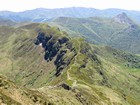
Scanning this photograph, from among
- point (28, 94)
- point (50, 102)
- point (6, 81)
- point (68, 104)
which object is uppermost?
point (6, 81)

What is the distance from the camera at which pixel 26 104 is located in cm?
13562

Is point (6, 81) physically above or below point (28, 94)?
above

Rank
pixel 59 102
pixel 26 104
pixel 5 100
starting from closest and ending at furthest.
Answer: pixel 5 100 < pixel 26 104 < pixel 59 102

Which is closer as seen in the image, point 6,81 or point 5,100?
point 5,100

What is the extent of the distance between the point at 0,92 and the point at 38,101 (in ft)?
84.1

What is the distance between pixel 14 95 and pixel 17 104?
1061cm

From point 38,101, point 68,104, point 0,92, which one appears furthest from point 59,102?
point 0,92

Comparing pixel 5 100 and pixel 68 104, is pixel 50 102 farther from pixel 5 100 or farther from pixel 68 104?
pixel 5 100

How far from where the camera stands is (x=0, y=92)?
12750cm

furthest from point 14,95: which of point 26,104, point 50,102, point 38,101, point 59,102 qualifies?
point 59,102

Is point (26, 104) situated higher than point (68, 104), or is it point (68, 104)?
point (26, 104)

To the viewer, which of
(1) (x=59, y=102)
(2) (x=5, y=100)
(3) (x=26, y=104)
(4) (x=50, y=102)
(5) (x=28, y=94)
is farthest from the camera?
(1) (x=59, y=102)

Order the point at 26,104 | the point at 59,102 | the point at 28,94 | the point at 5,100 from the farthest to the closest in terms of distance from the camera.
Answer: the point at 59,102 < the point at 28,94 < the point at 26,104 < the point at 5,100

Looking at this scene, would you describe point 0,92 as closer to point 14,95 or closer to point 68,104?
point 14,95
